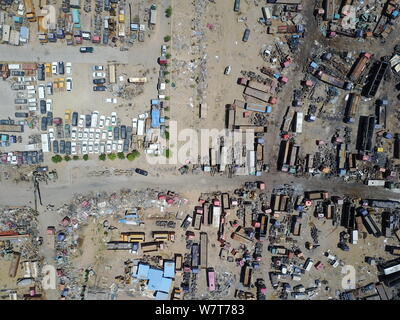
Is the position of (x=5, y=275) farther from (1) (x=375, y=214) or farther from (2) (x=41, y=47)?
(1) (x=375, y=214)

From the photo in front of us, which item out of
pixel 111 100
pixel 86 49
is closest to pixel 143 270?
pixel 111 100

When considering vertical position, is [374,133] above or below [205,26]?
below

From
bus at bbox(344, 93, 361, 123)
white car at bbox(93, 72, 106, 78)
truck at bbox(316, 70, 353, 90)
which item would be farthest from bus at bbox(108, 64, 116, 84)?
bus at bbox(344, 93, 361, 123)

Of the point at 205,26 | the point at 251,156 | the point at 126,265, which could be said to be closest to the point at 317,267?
the point at 251,156

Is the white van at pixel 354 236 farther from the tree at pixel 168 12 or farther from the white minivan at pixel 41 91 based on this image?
the white minivan at pixel 41 91

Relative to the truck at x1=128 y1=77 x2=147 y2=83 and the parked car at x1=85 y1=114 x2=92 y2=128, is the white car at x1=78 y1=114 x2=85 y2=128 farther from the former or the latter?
the truck at x1=128 y1=77 x2=147 y2=83

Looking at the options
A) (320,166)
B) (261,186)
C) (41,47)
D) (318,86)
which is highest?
(41,47)
